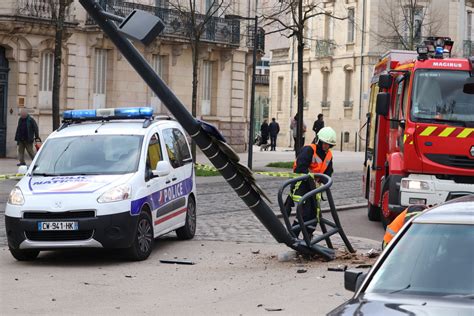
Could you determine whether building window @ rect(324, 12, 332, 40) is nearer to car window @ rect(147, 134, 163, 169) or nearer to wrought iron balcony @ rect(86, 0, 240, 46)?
wrought iron balcony @ rect(86, 0, 240, 46)

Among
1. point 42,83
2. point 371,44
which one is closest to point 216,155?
point 42,83

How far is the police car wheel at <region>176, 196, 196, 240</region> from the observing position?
14.8 meters

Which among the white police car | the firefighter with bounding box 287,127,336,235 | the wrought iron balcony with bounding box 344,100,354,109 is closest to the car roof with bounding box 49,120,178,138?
the white police car

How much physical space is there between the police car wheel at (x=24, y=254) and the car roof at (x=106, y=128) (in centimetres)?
194

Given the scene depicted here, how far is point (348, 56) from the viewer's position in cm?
6156

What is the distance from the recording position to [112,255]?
527 inches

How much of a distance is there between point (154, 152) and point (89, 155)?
922mm

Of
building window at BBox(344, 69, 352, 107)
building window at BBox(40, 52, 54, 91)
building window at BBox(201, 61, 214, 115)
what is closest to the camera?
building window at BBox(40, 52, 54, 91)

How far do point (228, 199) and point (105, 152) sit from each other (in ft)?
28.5

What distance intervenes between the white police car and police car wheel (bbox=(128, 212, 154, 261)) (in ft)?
0.04

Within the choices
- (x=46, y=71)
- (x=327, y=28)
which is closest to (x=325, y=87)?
(x=327, y=28)

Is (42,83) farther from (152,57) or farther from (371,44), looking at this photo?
(371,44)

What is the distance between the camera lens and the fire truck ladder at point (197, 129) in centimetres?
1123

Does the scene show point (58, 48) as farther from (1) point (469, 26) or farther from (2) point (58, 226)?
(1) point (469, 26)
